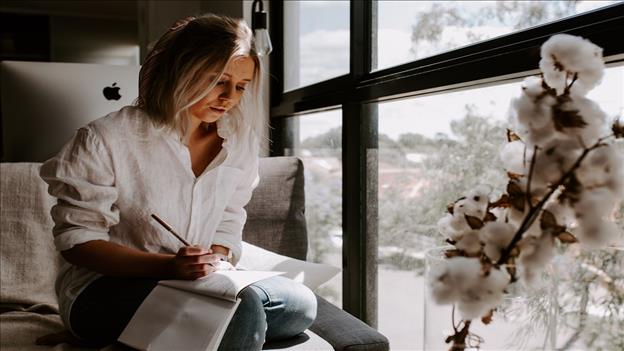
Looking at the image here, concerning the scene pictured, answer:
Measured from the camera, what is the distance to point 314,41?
8.01 ft

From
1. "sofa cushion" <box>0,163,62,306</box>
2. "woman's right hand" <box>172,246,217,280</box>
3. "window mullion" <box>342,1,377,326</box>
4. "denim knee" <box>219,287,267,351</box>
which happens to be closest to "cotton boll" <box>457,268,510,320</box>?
"denim knee" <box>219,287,267,351</box>

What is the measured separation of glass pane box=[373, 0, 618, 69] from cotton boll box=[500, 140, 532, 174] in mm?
533

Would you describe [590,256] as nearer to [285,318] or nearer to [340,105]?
[285,318]

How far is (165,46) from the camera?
63.2 inches

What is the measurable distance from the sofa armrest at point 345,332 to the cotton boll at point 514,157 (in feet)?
2.76

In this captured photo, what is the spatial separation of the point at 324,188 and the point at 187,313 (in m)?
1.05

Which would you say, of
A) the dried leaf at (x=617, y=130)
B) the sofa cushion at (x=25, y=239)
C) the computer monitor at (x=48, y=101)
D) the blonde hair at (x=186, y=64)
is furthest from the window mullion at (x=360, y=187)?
the dried leaf at (x=617, y=130)

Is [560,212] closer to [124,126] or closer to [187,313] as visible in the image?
[187,313]

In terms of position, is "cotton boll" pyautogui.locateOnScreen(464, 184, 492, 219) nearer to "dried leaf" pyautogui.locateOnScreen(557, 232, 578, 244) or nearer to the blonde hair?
"dried leaf" pyautogui.locateOnScreen(557, 232, 578, 244)

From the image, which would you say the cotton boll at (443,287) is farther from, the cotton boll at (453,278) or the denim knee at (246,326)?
the denim knee at (246,326)

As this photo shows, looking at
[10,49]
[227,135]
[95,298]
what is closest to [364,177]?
[227,135]

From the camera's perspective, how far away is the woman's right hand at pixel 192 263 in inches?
53.8

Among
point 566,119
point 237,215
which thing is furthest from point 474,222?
point 237,215

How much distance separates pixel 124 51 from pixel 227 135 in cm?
573
